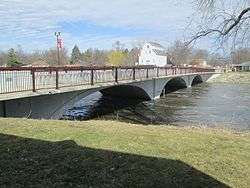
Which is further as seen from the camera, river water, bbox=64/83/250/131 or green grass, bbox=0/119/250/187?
river water, bbox=64/83/250/131

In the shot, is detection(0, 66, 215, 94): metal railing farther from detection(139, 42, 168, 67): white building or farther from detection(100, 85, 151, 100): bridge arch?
detection(139, 42, 168, 67): white building

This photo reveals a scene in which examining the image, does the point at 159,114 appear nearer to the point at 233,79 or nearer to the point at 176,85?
the point at 176,85

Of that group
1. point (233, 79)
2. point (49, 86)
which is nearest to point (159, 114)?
point (49, 86)

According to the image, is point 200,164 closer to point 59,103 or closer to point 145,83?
point 59,103

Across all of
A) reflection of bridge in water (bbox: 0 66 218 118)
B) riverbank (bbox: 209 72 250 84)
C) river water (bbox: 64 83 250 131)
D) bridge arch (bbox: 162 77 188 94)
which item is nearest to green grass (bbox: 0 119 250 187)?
reflection of bridge in water (bbox: 0 66 218 118)

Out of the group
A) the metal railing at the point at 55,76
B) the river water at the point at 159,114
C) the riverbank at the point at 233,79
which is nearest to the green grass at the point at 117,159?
the metal railing at the point at 55,76

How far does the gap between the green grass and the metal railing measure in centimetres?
890

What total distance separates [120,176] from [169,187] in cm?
84

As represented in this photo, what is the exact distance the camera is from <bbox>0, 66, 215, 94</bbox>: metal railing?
18.6 metres

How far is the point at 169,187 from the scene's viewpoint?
238 inches

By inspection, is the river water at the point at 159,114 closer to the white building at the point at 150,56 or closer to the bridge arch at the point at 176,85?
the bridge arch at the point at 176,85

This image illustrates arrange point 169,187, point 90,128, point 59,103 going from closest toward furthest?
point 169,187
point 90,128
point 59,103

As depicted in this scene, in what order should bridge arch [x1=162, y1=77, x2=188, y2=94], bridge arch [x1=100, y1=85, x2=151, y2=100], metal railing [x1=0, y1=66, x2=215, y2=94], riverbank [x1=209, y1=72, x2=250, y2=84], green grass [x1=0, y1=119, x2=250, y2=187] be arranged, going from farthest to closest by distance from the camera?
riverbank [x1=209, y1=72, x2=250, y2=84] → bridge arch [x1=162, y1=77, x2=188, y2=94] → bridge arch [x1=100, y1=85, x2=151, y2=100] → metal railing [x1=0, y1=66, x2=215, y2=94] → green grass [x1=0, y1=119, x2=250, y2=187]

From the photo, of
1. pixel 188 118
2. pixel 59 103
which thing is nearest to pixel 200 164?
pixel 59 103
